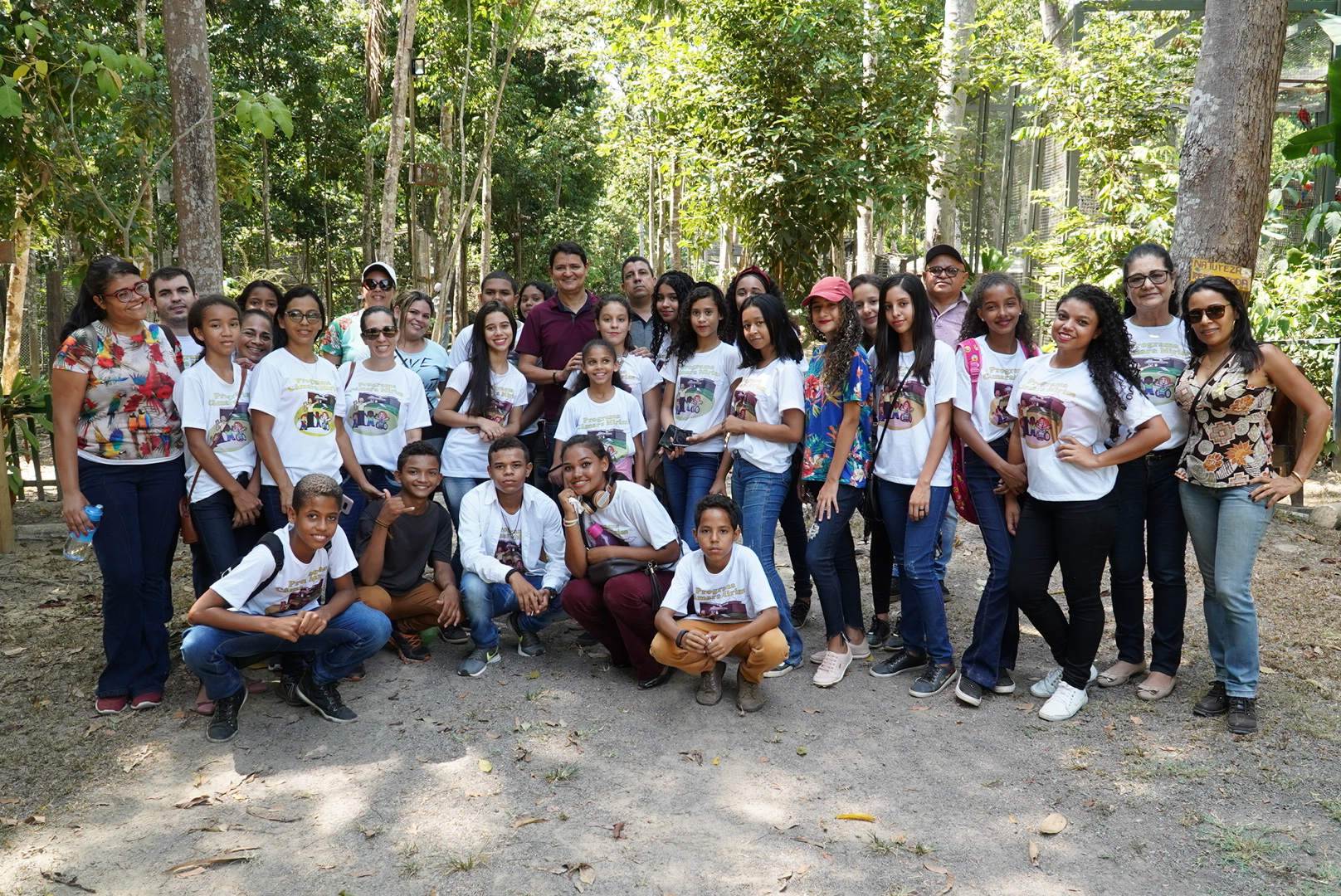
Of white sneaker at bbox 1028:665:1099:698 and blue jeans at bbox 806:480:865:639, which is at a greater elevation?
blue jeans at bbox 806:480:865:639

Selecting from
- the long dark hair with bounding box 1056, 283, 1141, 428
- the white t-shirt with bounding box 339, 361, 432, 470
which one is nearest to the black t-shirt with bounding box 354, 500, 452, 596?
the white t-shirt with bounding box 339, 361, 432, 470

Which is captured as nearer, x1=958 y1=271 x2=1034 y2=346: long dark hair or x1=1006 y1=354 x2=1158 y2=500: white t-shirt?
x1=1006 y1=354 x2=1158 y2=500: white t-shirt

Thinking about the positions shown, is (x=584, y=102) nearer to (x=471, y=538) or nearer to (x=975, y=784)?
(x=471, y=538)

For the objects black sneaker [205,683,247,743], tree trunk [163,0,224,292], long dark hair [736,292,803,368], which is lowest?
black sneaker [205,683,247,743]

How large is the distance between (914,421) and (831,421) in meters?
0.40

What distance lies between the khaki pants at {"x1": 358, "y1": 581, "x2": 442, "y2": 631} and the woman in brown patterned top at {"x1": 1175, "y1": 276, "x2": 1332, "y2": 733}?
3.45 m

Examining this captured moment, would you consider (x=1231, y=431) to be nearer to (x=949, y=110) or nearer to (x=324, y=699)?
(x=324, y=699)

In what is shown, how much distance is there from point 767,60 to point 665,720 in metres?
7.13

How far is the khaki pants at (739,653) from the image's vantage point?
4238 millimetres

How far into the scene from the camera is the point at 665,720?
4.27 metres

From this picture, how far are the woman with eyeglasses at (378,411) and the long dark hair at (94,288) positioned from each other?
1074mm

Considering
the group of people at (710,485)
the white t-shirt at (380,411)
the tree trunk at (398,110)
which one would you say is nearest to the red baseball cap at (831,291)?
the group of people at (710,485)

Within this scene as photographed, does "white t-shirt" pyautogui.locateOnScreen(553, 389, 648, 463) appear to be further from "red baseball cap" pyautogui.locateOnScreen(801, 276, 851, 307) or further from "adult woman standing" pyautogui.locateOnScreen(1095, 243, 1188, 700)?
"adult woman standing" pyautogui.locateOnScreen(1095, 243, 1188, 700)

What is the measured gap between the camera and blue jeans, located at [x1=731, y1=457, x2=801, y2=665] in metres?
4.67
